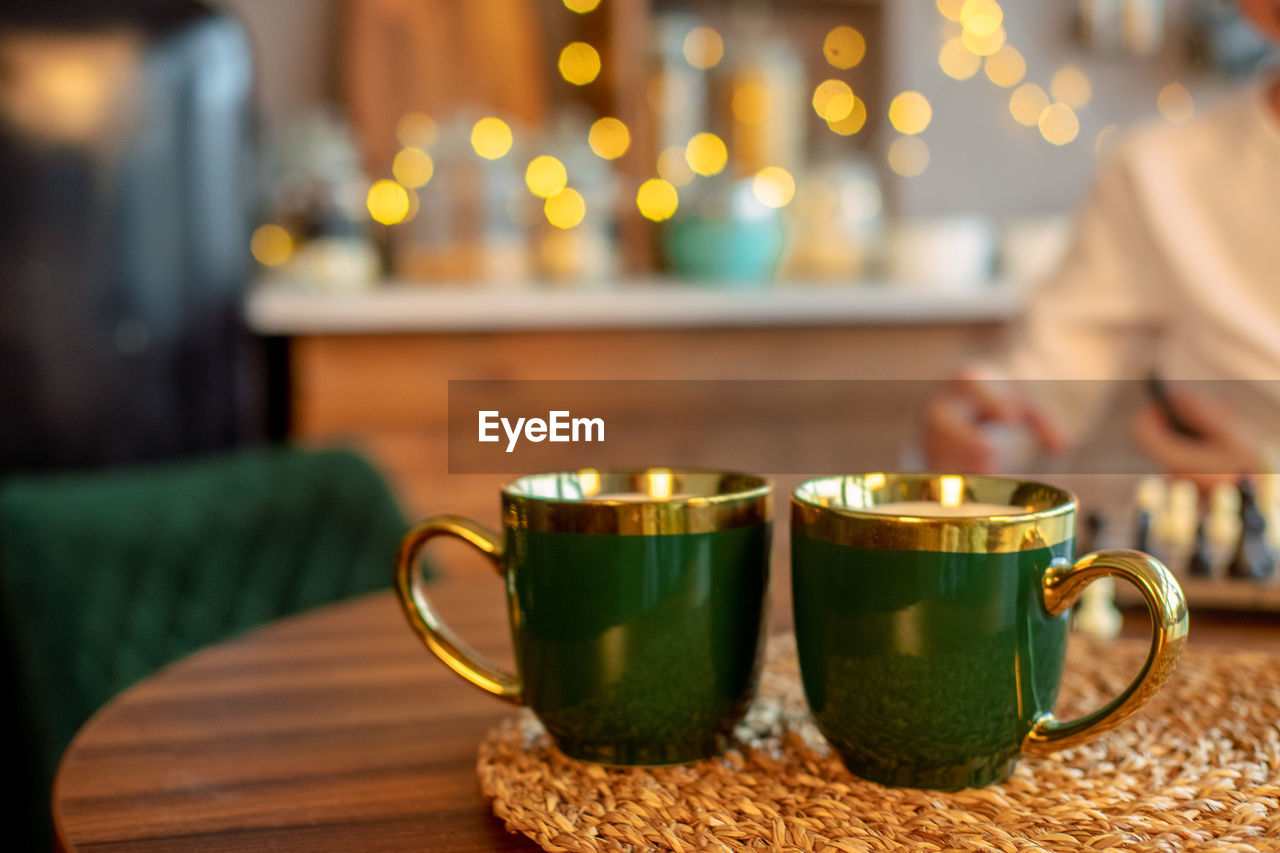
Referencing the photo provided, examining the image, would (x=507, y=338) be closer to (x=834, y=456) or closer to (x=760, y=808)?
(x=834, y=456)

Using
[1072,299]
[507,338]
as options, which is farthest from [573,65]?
[1072,299]

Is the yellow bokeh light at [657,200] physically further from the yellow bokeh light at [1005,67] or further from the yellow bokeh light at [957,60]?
the yellow bokeh light at [1005,67]

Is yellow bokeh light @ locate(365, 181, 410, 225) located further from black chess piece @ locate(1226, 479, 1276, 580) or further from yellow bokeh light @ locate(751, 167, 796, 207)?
black chess piece @ locate(1226, 479, 1276, 580)

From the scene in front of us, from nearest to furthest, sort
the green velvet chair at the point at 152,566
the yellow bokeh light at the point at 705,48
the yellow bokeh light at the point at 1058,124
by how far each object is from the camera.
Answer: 1. the green velvet chair at the point at 152,566
2. the yellow bokeh light at the point at 705,48
3. the yellow bokeh light at the point at 1058,124

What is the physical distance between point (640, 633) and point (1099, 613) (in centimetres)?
35

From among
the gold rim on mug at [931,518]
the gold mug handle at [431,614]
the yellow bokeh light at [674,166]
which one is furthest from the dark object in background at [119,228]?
the gold rim on mug at [931,518]

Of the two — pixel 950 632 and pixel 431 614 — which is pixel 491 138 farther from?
pixel 950 632

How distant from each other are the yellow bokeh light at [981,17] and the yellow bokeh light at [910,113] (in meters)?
0.17

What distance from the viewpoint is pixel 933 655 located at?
0.38 metres

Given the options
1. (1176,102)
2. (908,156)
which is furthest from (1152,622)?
(1176,102)

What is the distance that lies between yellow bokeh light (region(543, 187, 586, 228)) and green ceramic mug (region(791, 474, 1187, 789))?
5.38 ft

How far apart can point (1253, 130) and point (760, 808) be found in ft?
3.44

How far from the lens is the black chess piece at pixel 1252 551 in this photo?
2.18ft

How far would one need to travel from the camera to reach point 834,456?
205 centimetres
